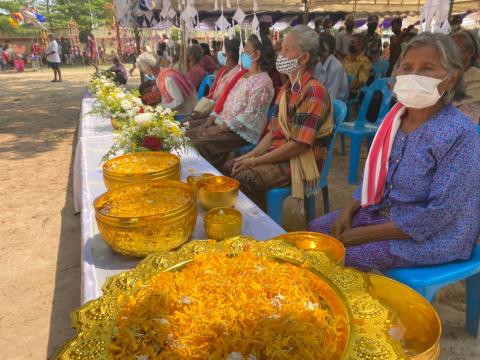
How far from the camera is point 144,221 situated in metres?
1.16

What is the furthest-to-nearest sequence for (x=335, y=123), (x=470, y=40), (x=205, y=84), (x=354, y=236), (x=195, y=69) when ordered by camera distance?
(x=195, y=69), (x=205, y=84), (x=335, y=123), (x=470, y=40), (x=354, y=236)

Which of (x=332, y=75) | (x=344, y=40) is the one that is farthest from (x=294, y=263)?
(x=344, y=40)

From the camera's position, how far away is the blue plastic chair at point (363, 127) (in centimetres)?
414

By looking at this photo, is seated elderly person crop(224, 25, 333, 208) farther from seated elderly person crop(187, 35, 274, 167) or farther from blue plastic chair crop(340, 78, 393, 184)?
blue plastic chair crop(340, 78, 393, 184)

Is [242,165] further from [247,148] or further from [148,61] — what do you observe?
[148,61]

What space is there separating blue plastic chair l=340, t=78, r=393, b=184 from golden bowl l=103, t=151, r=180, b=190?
2.81 m

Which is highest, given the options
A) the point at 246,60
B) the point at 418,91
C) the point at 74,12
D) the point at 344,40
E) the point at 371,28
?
the point at 74,12

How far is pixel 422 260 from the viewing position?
4.96ft

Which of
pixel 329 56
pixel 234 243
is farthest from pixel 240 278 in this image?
pixel 329 56

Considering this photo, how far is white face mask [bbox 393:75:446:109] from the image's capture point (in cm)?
147

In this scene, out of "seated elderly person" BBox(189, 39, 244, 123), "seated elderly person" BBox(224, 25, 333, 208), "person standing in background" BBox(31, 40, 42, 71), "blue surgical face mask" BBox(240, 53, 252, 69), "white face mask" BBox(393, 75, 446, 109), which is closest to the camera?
"white face mask" BBox(393, 75, 446, 109)

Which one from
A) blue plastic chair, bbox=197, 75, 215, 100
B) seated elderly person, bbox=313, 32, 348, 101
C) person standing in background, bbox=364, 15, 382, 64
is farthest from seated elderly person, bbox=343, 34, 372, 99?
blue plastic chair, bbox=197, 75, 215, 100

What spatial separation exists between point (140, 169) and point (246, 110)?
171 centimetres

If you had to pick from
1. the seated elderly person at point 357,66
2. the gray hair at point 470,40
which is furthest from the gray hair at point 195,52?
the gray hair at point 470,40
